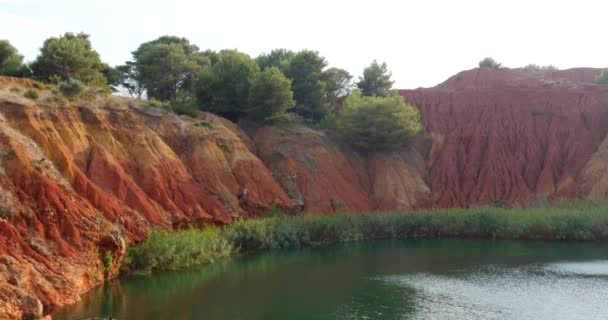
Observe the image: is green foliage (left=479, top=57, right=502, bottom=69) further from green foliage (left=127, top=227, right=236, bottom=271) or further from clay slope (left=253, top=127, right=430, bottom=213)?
green foliage (left=127, top=227, right=236, bottom=271)

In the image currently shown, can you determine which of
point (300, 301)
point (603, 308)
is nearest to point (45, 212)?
point (300, 301)

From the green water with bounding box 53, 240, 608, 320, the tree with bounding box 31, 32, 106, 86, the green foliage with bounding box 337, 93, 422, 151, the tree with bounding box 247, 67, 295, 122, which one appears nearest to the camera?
the green water with bounding box 53, 240, 608, 320

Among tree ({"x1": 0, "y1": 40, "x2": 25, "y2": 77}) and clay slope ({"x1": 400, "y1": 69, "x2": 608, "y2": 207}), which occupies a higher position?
tree ({"x1": 0, "y1": 40, "x2": 25, "y2": 77})

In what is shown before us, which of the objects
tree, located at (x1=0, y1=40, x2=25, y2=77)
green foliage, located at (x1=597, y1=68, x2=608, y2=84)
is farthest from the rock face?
tree, located at (x1=0, y1=40, x2=25, y2=77)

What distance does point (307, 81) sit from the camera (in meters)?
59.0

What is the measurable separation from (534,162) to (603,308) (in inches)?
1419

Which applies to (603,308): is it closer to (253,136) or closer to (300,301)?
(300,301)

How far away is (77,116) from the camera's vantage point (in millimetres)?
38594

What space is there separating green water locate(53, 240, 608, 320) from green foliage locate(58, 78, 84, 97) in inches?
596

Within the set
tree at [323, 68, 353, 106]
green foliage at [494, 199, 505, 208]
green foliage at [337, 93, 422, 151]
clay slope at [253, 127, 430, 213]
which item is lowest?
green foliage at [494, 199, 505, 208]

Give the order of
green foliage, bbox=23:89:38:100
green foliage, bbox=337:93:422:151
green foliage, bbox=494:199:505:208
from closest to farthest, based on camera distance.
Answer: green foliage, bbox=23:89:38:100, green foliage, bbox=494:199:505:208, green foliage, bbox=337:93:422:151

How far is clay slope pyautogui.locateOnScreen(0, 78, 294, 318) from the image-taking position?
2369 cm

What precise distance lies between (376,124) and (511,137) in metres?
13.6

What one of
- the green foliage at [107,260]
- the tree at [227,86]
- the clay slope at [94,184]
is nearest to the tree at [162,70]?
the tree at [227,86]
